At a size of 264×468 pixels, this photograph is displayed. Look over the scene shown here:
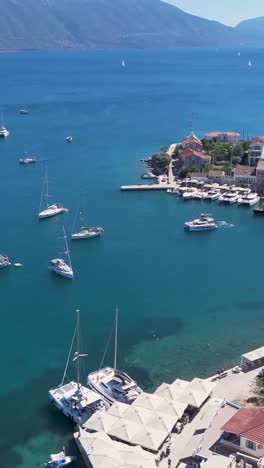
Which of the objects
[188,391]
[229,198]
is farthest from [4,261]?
[229,198]

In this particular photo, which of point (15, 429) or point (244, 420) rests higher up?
point (244, 420)

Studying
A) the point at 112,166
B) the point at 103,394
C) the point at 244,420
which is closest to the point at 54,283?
the point at 103,394

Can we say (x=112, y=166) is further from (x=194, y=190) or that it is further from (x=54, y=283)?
(x=54, y=283)

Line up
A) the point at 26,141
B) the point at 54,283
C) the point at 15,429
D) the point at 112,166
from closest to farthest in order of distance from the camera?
the point at 15,429 → the point at 54,283 → the point at 112,166 → the point at 26,141

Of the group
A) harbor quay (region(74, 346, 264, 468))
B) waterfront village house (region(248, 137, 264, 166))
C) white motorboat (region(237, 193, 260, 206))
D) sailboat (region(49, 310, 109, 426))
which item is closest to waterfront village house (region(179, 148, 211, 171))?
waterfront village house (region(248, 137, 264, 166))

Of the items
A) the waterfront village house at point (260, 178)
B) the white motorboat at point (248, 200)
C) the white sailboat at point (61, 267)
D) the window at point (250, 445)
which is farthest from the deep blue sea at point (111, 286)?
the window at point (250, 445)

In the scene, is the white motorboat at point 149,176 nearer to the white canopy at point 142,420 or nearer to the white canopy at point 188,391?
the white canopy at point 188,391
